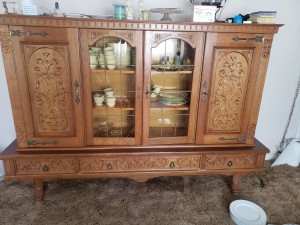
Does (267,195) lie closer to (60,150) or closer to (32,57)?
(60,150)

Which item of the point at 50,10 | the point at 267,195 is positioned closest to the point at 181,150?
the point at 267,195

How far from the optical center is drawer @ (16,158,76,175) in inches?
61.9

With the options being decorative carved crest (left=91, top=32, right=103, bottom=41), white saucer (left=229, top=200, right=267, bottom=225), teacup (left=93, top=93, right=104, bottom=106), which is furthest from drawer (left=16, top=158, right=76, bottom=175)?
white saucer (left=229, top=200, right=267, bottom=225)

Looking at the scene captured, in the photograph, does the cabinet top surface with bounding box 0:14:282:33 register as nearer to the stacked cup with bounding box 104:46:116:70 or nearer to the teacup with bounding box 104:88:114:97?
the stacked cup with bounding box 104:46:116:70

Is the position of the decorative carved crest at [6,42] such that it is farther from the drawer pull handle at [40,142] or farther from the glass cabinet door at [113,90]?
the drawer pull handle at [40,142]

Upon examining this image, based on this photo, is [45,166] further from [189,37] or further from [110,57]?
[189,37]

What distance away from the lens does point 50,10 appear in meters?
1.78

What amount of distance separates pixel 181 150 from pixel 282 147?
1.39 metres

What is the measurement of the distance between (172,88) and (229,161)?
73cm

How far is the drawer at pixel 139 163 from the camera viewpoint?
1.63 metres

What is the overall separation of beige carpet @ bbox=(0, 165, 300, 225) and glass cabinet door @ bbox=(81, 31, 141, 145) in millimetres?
514

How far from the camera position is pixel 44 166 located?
5.24 feet

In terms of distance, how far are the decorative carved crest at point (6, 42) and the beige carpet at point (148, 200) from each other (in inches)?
45.6

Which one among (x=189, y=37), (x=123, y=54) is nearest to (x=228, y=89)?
(x=189, y=37)
